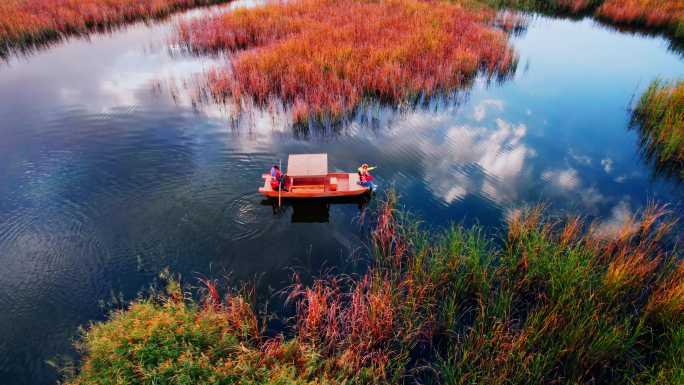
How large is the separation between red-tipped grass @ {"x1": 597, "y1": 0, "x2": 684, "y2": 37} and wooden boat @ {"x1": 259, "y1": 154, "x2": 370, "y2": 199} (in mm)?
29303

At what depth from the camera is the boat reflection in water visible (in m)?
11.5

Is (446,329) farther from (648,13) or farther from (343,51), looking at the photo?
(648,13)

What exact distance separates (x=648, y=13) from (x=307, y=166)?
3270 centimetres

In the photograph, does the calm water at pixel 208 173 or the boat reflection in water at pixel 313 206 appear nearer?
the calm water at pixel 208 173

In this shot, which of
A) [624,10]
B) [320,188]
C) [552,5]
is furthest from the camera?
[552,5]

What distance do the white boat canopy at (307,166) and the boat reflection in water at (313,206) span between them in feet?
3.46

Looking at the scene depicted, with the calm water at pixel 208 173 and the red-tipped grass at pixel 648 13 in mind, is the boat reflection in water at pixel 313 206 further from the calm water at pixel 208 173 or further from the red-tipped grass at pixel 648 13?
the red-tipped grass at pixel 648 13

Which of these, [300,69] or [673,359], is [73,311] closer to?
[673,359]

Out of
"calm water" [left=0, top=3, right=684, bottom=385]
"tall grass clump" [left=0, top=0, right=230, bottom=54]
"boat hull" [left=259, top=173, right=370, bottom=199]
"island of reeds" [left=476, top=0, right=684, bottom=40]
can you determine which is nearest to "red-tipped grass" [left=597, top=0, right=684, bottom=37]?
"island of reeds" [left=476, top=0, right=684, bottom=40]

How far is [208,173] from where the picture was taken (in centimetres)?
1263

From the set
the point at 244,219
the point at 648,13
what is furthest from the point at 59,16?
the point at 648,13

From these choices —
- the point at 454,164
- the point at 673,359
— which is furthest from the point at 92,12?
the point at 673,359

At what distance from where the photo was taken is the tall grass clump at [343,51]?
17.5 m

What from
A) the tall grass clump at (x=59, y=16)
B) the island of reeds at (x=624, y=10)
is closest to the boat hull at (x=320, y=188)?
the tall grass clump at (x=59, y=16)
